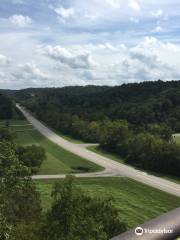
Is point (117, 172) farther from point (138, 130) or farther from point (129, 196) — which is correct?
point (138, 130)

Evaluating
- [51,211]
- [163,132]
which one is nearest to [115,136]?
[163,132]

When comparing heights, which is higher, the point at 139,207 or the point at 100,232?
the point at 100,232

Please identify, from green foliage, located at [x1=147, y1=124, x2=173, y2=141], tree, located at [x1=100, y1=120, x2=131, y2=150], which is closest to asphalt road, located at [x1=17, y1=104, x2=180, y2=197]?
tree, located at [x1=100, y1=120, x2=131, y2=150]

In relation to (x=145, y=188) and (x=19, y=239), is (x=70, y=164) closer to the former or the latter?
(x=145, y=188)

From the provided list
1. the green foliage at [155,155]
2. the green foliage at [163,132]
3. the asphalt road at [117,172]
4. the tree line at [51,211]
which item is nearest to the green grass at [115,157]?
the asphalt road at [117,172]

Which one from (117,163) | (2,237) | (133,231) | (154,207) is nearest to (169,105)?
(117,163)

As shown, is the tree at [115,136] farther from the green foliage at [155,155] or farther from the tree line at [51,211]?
the tree line at [51,211]
